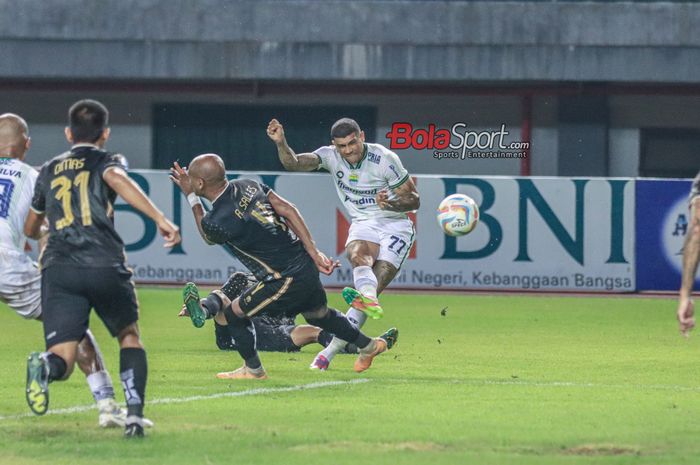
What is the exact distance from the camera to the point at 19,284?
10.2m

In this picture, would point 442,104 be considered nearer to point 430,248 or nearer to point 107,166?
point 430,248

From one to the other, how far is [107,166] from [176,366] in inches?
183

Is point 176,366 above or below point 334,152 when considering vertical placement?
below

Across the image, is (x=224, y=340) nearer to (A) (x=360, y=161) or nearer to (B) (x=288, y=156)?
(B) (x=288, y=156)

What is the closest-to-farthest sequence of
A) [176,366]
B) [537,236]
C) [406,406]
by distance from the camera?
1. [406,406]
2. [176,366]
3. [537,236]

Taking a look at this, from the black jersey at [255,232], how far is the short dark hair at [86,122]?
247cm

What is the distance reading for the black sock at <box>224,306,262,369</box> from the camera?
1135cm

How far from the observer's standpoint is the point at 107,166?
8.47 m

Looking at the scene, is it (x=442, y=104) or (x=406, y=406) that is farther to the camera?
(x=442, y=104)

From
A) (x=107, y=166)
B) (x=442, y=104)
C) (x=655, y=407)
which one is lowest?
(x=655, y=407)

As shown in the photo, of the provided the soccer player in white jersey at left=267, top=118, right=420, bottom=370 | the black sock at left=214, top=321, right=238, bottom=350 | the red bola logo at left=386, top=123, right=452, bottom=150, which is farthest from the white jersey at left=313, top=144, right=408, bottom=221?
the red bola logo at left=386, top=123, right=452, bottom=150

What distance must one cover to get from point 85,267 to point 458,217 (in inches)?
349

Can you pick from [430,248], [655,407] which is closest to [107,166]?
[655,407]

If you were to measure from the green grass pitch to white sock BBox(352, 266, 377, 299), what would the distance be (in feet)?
2.17
